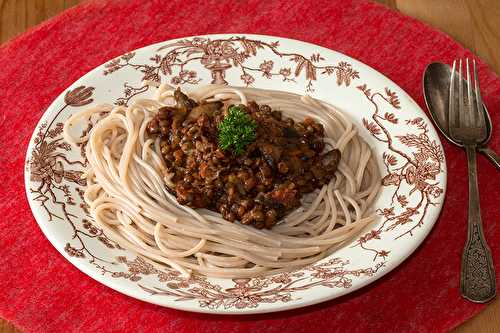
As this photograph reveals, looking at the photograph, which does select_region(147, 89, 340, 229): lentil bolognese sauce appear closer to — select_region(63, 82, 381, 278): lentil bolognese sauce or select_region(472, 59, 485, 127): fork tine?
select_region(63, 82, 381, 278): lentil bolognese sauce

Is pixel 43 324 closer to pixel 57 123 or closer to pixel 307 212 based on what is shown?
pixel 57 123

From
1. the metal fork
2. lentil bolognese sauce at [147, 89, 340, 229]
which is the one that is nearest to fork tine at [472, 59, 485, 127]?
the metal fork

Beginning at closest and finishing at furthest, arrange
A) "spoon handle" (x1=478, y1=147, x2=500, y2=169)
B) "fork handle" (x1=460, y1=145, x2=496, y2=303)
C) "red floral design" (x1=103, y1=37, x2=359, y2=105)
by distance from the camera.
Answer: "fork handle" (x1=460, y1=145, x2=496, y2=303), "spoon handle" (x1=478, y1=147, x2=500, y2=169), "red floral design" (x1=103, y1=37, x2=359, y2=105)

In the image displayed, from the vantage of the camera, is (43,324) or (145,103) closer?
(43,324)

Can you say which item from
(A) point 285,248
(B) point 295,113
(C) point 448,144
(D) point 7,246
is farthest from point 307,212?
(D) point 7,246

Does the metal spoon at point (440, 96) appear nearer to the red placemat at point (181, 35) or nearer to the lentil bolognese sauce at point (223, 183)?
the red placemat at point (181, 35)

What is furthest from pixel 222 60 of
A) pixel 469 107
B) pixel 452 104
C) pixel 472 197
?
pixel 472 197

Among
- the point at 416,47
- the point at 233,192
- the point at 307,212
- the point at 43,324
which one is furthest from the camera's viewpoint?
the point at 416,47
